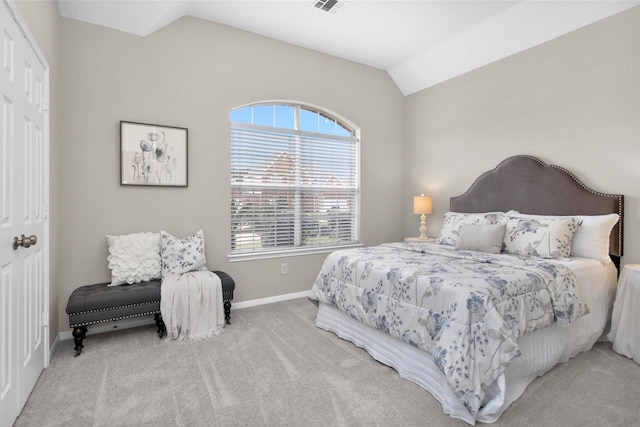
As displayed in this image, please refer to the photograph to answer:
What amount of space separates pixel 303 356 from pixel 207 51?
10.1ft

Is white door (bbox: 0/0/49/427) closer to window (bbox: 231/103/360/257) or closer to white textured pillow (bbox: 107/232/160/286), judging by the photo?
white textured pillow (bbox: 107/232/160/286)

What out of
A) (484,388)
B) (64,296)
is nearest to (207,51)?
(64,296)

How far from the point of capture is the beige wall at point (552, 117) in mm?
2891

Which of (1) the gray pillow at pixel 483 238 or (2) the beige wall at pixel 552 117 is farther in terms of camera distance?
(1) the gray pillow at pixel 483 238

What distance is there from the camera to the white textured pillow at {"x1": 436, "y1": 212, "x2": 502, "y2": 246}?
344 cm

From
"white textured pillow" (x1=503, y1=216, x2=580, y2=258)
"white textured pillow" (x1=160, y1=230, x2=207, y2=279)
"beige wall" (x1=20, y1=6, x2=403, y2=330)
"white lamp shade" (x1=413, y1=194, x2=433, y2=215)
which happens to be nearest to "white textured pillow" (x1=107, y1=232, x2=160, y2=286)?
"white textured pillow" (x1=160, y1=230, x2=207, y2=279)

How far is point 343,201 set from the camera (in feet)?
14.8

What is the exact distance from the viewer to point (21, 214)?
1.84 meters

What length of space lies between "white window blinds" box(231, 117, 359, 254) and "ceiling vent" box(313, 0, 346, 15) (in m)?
1.30

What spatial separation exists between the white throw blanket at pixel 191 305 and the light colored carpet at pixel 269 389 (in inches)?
5.5

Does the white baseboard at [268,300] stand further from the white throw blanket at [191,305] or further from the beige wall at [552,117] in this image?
the beige wall at [552,117]

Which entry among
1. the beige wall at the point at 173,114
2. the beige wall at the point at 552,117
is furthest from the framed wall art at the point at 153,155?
the beige wall at the point at 552,117

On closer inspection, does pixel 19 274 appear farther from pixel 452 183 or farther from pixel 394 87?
pixel 394 87

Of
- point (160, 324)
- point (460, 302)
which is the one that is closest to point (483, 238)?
point (460, 302)
